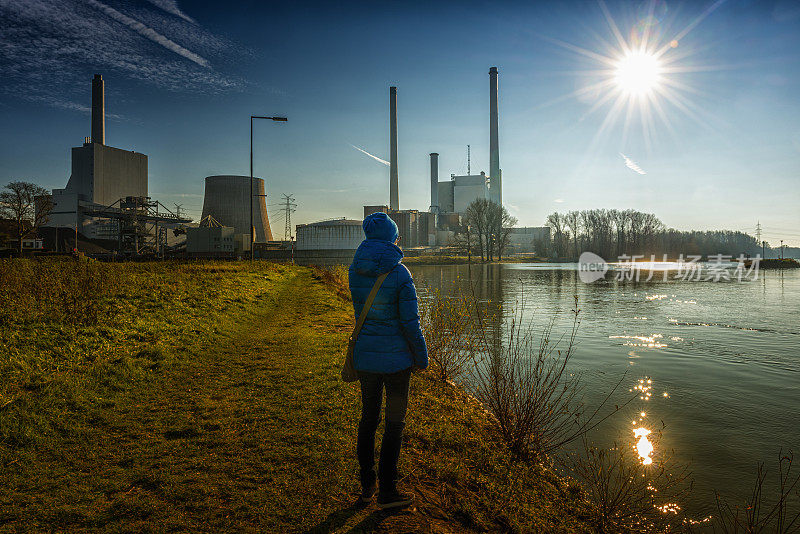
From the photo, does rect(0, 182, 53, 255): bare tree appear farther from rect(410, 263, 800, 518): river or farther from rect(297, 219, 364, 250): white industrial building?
rect(410, 263, 800, 518): river

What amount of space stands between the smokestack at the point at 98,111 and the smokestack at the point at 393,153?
5151 centimetres

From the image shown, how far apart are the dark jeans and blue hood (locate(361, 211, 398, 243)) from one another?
101 centimetres

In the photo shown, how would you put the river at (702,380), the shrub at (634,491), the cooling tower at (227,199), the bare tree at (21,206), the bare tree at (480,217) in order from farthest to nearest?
the bare tree at (480,217) < the cooling tower at (227,199) < the bare tree at (21,206) < the river at (702,380) < the shrub at (634,491)

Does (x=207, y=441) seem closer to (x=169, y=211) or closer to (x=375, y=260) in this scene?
(x=375, y=260)

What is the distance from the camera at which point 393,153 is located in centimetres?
9456

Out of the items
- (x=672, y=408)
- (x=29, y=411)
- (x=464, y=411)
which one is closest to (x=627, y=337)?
(x=672, y=408)

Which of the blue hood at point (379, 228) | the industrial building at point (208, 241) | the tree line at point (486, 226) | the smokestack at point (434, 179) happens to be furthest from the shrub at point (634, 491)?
the smokestack at point (434, 179)

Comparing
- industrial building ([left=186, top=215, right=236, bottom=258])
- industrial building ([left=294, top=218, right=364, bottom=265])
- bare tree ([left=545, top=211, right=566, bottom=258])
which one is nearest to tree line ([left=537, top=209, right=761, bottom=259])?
bare tree ([left=545, top=211, right=566, bottom=258])

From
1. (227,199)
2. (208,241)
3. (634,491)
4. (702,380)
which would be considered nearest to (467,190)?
(227,199)

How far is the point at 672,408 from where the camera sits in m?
7.38

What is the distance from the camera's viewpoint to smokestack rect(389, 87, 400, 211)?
93.9 metres

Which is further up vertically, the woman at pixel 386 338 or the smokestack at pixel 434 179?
the smokestack at pixel 434 179

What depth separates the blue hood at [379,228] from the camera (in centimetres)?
333

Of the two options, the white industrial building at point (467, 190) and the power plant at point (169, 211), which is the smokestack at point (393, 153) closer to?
the power plant at point (169, 211)
